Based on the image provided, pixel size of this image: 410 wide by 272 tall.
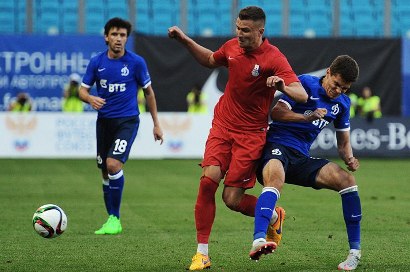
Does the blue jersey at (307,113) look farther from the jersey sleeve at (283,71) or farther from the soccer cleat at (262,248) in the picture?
the soccer cleat at (262,248)

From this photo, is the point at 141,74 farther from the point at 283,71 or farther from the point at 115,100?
the point at 283,71

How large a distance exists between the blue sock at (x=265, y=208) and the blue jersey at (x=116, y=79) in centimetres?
366

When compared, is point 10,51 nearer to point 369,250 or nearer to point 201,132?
point 201,132

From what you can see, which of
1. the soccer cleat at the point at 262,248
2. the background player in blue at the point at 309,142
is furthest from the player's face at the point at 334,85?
the soccer cleat at the point at 262,248

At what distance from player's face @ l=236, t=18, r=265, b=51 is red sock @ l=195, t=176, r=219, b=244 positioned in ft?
3.88

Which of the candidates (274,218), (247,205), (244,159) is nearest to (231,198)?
(247,205)

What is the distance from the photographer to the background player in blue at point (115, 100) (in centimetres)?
1108

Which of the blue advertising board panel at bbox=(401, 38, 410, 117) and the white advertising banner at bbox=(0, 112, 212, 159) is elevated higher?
the blue advertising board panel at bbox=(401, 38, 410, 117)

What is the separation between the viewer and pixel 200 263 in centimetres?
807

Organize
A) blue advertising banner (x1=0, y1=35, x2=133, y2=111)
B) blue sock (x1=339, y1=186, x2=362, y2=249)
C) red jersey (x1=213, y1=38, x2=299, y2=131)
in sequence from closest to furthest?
red jersey (x1=213, y1=38, x2=299, y2=131) < blue sock (x1=339, y1=186, x2=362, y2=249) < blue advertising banner (x1=0, y1=35, x2=133, y2=111)

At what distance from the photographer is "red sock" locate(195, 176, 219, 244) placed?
8250 millimetres

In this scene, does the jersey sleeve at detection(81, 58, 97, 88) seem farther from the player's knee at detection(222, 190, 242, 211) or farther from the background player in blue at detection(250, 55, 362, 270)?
the player's knee at detection(222, 190, 242, 211)

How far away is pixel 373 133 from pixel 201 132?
182 inches

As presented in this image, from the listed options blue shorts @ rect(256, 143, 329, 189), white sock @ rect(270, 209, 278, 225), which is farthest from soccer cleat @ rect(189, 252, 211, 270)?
blue shorts @ rect(256, 143, 329, 189)
